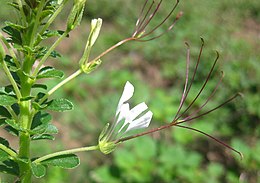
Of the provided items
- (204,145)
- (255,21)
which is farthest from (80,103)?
(255,21)

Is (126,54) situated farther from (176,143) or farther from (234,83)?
(176,143)

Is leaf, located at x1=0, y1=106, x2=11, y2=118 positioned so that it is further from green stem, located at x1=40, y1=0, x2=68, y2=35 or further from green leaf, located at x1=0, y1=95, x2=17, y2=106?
green stem, located at x1=40, y1=0, x2=68, y2=35

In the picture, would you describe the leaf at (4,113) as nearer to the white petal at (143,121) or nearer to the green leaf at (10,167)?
the green leaf at (10,167)

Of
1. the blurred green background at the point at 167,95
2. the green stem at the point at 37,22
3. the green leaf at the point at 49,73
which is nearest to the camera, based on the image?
the green stem at the point at 37,22

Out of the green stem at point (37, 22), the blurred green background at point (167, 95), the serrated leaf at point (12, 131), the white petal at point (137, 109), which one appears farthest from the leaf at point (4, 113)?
the blurred green background at point (167, 95)

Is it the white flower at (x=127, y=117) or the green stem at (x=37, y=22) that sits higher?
the green stem at (x=37, y=22)

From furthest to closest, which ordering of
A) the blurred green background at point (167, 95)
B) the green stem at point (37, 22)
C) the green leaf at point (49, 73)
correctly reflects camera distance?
the blurred green background at point (167, 95) → the green leaf at point (49, 73) → the green stem at point (37, 22)
